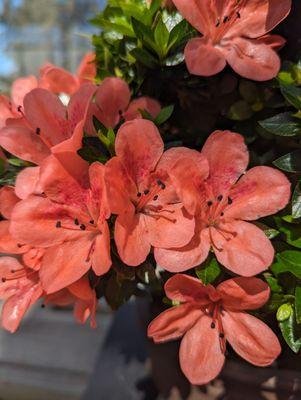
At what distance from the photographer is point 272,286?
0.53m

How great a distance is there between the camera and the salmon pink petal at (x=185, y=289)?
489 mm

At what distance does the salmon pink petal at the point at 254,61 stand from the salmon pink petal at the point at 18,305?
330 mm

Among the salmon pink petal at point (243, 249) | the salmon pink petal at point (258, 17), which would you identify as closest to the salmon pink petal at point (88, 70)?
the salmon pink petal at point (258, 17)

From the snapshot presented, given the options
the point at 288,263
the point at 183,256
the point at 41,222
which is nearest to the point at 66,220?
the point at 41,222

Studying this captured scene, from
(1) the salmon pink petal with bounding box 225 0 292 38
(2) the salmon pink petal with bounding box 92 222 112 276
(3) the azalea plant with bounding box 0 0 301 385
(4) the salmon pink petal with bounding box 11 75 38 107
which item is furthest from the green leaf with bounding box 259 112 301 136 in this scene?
(4) the salmon pink petal with bounding box 11 75 38 107

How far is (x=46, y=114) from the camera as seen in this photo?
548 millimetres

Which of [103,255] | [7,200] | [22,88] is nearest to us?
[103,255]

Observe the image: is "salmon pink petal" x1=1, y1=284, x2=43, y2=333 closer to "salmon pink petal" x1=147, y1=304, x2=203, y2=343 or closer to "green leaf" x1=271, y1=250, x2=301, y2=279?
"salmon pink petal" x1=147, y1=304, x2=203, y2=343

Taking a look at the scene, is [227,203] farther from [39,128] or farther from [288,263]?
[39,128]

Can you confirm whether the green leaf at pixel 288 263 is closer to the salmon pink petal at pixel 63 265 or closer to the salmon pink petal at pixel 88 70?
the salmon pink petal at pixel 63 265

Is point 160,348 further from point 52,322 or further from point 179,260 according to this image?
point 52,322

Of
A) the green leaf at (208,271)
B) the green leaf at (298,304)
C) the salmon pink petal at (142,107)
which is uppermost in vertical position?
the salmon pink petal at (142,107)

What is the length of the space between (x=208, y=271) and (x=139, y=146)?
5.7 inches

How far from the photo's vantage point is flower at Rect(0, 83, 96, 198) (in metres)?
0.54
